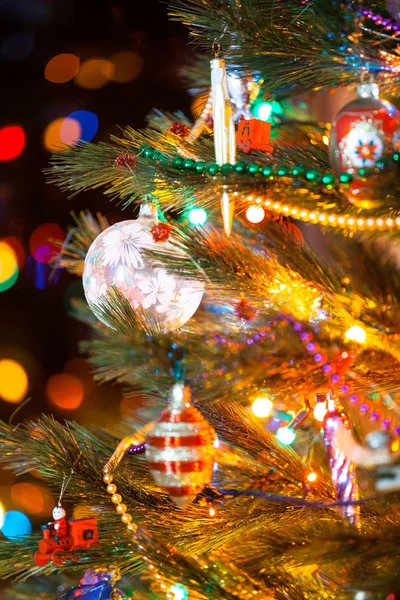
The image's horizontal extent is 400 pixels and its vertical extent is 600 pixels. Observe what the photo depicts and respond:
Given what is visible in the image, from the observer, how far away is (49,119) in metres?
1.64

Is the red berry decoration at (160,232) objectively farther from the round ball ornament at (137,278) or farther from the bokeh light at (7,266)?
the bokeh light at (7,266)

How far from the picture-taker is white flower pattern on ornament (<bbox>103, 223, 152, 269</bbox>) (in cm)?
79

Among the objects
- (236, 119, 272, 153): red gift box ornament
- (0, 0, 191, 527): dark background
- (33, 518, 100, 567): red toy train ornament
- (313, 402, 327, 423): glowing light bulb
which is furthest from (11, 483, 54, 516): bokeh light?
(236, 119, 272, 153): red gift box ornament

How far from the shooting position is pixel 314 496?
27.8 inches

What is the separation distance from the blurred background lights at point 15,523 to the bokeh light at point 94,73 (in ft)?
3.18

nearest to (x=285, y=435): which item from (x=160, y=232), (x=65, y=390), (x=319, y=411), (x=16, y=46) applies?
(x=319, y=411)

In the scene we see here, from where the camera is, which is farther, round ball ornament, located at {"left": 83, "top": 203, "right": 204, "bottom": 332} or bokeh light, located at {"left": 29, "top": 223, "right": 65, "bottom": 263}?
bokeh light, located at {"left": 29, "top": 223, "right": 65, "bottom": 263}

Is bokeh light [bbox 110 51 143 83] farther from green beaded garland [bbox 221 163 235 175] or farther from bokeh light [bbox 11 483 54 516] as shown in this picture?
green beaded garland [bbox 221 163 235 175]

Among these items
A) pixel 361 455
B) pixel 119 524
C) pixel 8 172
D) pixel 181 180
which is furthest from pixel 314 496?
pixel 8 172

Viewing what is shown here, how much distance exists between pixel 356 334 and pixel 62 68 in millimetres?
1303

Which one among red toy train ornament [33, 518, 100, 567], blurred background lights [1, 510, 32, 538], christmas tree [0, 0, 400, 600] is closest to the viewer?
christmas tree [0, 0, 400, 600]

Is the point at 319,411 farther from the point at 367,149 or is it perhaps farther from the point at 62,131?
the point at 62,131

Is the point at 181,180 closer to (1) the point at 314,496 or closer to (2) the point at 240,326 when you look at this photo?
(2) the point at 240,326

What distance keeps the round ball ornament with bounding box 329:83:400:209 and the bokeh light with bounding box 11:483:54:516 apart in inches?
49.4
